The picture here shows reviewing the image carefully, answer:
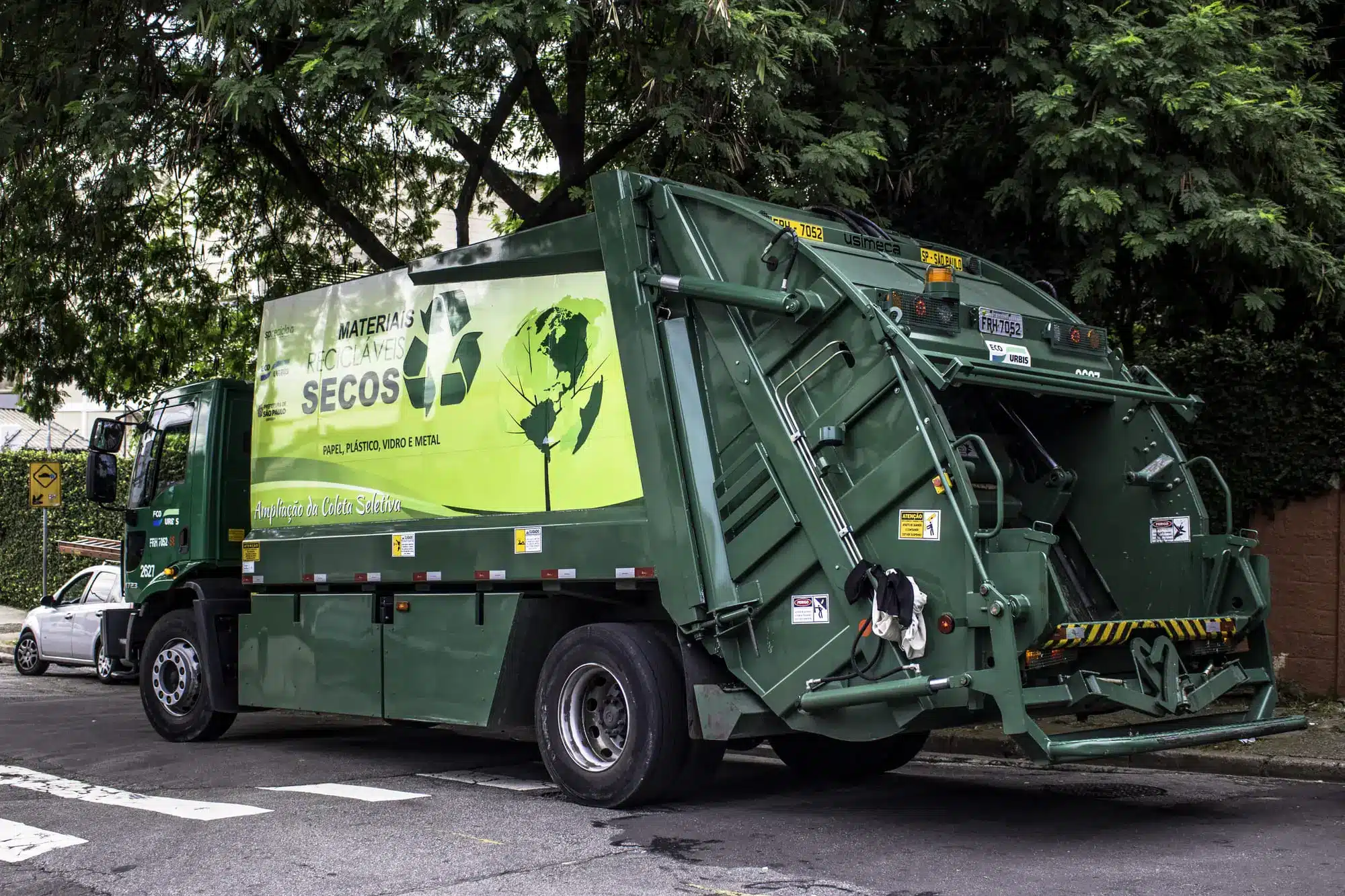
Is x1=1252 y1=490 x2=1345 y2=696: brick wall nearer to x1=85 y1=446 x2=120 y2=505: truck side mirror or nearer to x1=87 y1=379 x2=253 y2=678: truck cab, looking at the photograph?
x1=87 y1=379 x2=253 y2=678: truck cab

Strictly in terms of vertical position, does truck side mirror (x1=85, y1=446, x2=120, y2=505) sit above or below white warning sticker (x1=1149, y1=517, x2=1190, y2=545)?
above

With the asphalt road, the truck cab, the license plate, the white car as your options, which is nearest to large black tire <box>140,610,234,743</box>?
the truck cab

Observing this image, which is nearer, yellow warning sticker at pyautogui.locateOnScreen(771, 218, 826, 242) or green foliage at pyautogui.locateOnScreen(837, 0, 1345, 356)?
yellow warning sticker at pyautogui.locateOnScreen(771, 218, 826, 242)

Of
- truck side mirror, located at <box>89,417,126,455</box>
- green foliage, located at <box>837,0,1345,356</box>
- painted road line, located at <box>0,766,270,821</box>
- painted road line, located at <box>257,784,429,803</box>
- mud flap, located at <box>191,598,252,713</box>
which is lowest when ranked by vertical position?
painted road line, located at <box>257,784,429,803</box>

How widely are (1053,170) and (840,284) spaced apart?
406 centimetres

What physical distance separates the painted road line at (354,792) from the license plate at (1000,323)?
399cm

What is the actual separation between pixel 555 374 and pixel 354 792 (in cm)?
265

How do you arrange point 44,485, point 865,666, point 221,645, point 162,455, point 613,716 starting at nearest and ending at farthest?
point 865,666, point 613,716, point 221,645, point 162,455, point 44,485

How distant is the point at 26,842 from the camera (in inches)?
269

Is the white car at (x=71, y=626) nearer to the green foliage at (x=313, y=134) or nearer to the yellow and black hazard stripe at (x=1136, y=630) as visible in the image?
the green foliage at (x=313, y=134)

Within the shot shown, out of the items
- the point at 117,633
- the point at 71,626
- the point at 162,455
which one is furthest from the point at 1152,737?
the point at 71,626

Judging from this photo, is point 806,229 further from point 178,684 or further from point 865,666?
point 178,684

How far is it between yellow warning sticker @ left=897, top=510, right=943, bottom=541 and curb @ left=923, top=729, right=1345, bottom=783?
8.61 ft

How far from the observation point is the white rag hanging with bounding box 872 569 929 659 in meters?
6.48
